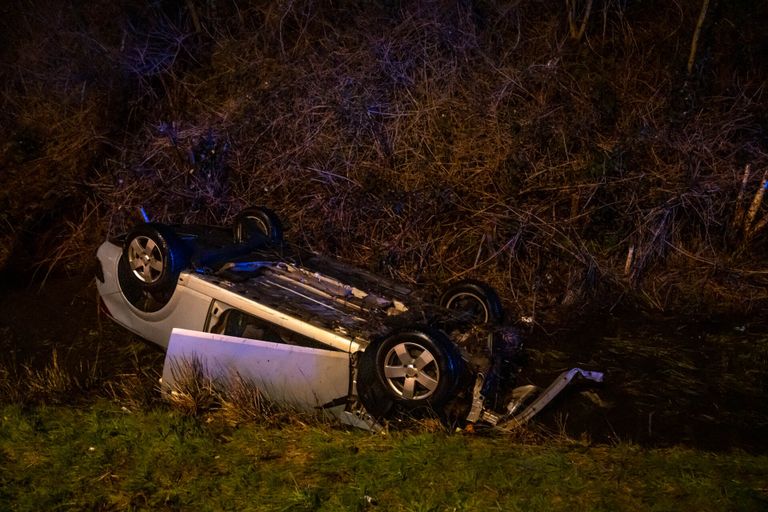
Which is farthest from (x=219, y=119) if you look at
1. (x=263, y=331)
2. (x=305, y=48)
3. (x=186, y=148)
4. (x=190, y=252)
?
(x=263, y=331)

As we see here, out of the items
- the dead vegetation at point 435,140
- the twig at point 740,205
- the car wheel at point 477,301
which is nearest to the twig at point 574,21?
the dead vegetation at point 435,140

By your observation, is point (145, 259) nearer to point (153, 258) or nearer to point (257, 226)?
point (153, 258)

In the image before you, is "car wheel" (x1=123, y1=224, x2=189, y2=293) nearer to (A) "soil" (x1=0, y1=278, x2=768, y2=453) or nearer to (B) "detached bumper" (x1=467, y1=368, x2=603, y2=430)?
(A) "soil" (x1=0, y1=278, x2=768, y2=453)

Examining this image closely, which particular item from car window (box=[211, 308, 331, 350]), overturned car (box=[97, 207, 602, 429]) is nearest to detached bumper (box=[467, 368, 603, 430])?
overturned car (box=[97, 207, 602, 429])

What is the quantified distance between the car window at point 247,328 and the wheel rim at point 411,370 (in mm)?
814

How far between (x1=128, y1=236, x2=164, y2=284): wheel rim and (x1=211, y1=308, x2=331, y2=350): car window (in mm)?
675

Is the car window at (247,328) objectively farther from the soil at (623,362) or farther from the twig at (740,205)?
the twig at (740,205)

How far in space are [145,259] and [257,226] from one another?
119 centimetres

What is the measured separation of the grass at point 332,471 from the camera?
3.55 m

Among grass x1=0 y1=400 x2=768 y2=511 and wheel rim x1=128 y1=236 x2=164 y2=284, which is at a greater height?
wheel rim x1=128 y1=236 x2=164 y2=284

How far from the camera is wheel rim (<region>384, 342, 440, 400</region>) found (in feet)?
14.2

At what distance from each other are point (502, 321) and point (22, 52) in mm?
10195

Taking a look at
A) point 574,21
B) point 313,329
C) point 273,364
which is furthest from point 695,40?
point 273,364

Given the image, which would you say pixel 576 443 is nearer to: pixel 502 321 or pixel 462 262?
pixel 502 321
